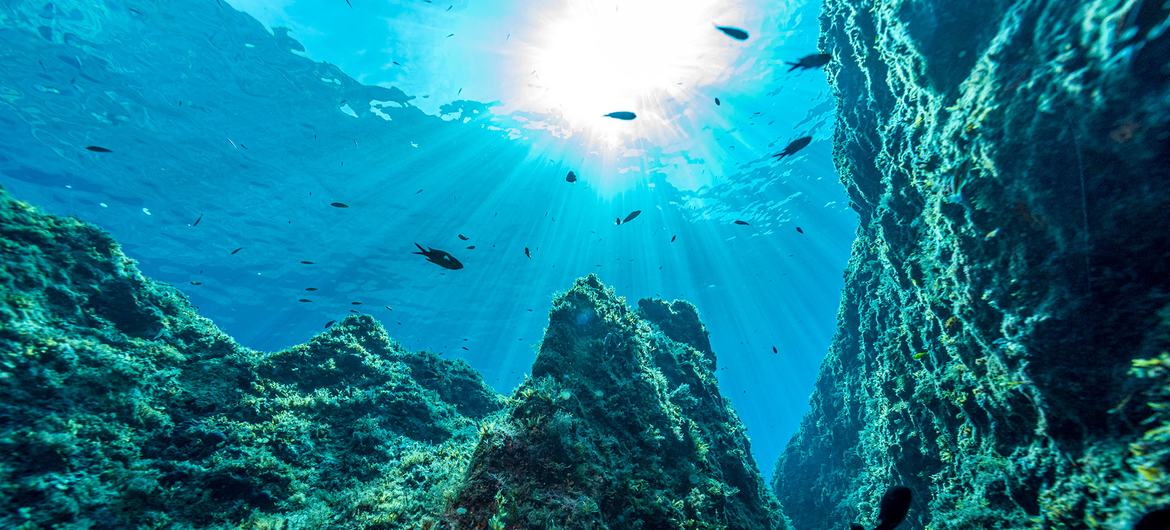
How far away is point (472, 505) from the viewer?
15.0ft

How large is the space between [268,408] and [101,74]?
22821 millimetres

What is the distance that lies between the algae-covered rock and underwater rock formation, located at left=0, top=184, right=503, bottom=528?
868 millimetres

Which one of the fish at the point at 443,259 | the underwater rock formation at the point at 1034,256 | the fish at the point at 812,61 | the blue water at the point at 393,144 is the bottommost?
the fish at the point at 443,259

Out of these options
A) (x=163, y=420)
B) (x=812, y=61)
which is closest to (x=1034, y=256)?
(x=812, y=61)

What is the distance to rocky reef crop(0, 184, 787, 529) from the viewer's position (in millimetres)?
5082

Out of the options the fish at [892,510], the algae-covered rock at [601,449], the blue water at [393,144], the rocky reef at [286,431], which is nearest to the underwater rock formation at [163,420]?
the rocky reef at [286,431]

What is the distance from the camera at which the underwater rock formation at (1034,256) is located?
13.1ft

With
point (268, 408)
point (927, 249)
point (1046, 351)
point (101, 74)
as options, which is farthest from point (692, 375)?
point (101, 74)

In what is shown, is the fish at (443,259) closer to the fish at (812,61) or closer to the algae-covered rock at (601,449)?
the algae-covered rock at (601,449)

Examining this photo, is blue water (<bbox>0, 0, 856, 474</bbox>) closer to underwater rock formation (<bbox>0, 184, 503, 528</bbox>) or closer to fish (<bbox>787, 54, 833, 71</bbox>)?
underwater rock formation (<bbox>0, 184, 503, 528</bbox>)

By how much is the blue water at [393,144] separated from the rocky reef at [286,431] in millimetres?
2799

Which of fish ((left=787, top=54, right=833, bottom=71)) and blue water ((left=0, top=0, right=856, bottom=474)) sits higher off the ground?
blue water ((left=0, top=0, right=856, bottom=474))

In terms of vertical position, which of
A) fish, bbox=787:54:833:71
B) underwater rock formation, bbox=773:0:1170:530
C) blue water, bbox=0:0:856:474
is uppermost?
blue water, bbox=0:0:856:474

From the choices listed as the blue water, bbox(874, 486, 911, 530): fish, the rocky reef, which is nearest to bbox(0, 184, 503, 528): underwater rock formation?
the rocky reef
